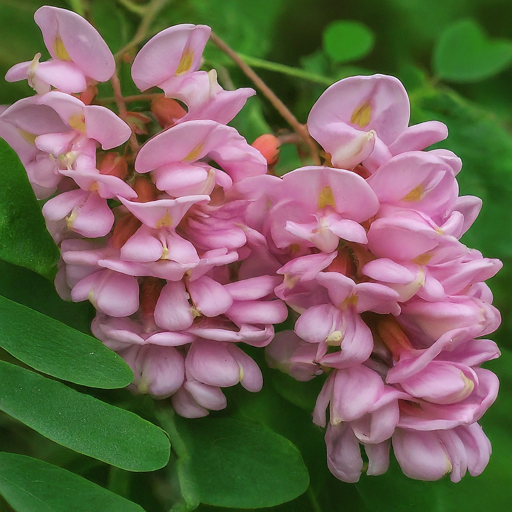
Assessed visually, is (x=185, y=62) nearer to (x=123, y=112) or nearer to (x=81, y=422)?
(x=123, y=112)

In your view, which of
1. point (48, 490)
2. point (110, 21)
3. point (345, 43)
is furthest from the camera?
point (345, 43)

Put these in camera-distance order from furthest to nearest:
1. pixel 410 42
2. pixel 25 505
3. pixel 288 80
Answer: pixel 410 42 → pixel 288 80 → pixel 25 505

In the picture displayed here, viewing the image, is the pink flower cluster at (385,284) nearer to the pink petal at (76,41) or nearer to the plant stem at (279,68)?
the pink petal at (76,41)

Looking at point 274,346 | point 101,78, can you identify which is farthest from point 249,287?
point 101,78

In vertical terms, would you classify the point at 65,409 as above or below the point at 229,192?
below

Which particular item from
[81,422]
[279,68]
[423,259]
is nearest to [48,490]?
[81,422]

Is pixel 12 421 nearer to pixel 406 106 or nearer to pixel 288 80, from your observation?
pixel 406 106

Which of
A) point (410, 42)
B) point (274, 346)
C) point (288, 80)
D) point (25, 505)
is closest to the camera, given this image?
point (25, 505)
